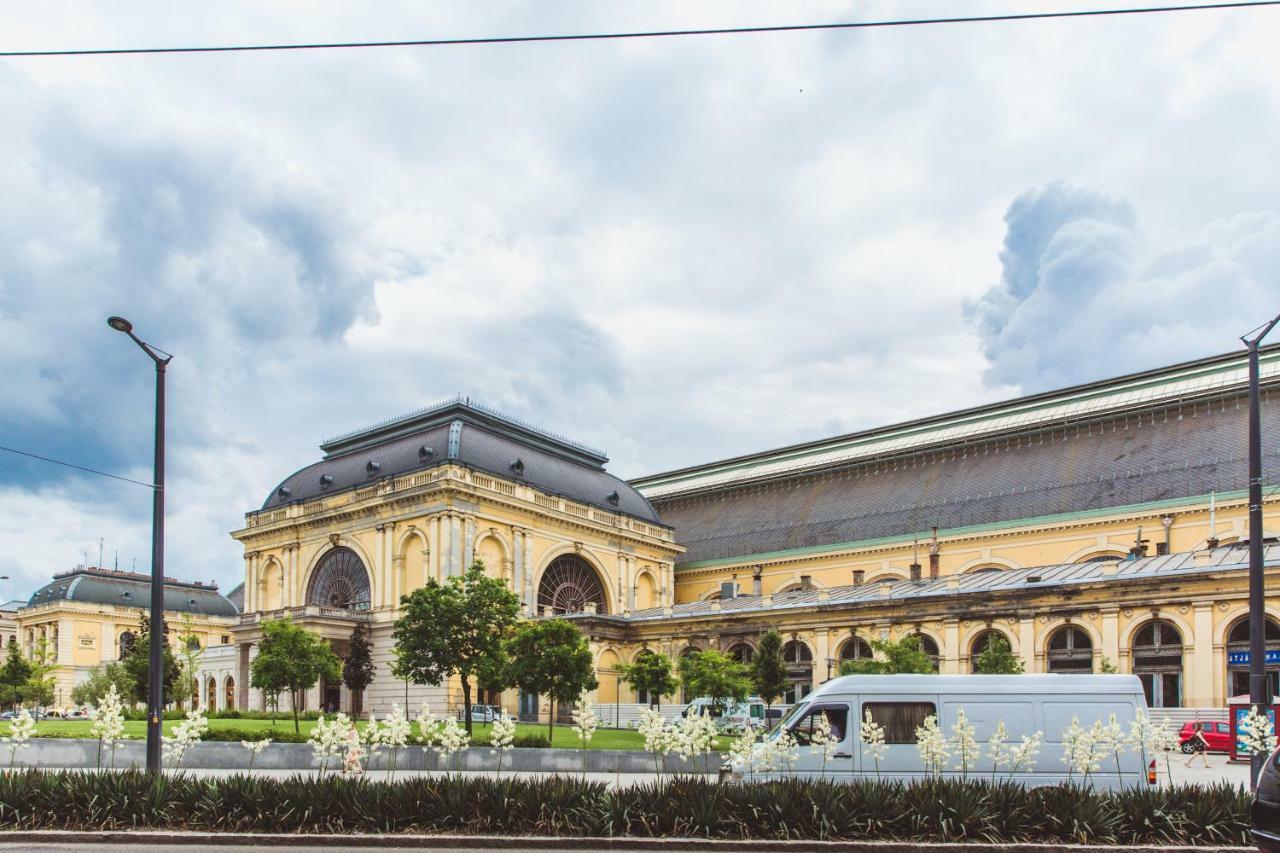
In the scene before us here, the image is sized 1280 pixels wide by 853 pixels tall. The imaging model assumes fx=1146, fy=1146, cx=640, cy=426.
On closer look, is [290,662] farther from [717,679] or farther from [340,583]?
[340,583]

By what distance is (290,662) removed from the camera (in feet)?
159

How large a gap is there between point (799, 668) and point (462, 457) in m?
23.9

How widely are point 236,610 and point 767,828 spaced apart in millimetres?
117566

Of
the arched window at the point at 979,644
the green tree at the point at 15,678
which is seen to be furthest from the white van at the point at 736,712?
the green tree at the point at 15,678

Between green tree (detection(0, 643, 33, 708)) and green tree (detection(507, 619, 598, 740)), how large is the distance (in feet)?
152

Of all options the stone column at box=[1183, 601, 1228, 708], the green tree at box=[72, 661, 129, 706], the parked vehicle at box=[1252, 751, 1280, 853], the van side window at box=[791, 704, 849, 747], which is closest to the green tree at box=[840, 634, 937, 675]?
the stone column at box=[1183, 601, 1228, 708]

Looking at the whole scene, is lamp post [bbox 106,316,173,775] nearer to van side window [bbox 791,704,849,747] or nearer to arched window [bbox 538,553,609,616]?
van side window [bbox 791,704,849,747]

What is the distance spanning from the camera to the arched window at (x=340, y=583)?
230 ft

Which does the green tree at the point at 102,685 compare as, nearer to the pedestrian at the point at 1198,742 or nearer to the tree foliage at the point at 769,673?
the tree foliage at the point at 769,673

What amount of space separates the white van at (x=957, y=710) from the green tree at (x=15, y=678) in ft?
222

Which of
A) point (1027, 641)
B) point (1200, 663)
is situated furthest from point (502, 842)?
point (1027, 641)

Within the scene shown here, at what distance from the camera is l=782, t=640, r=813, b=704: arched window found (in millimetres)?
55250

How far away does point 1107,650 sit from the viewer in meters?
45.9

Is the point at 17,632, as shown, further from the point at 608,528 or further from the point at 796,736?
the point at 796,736
